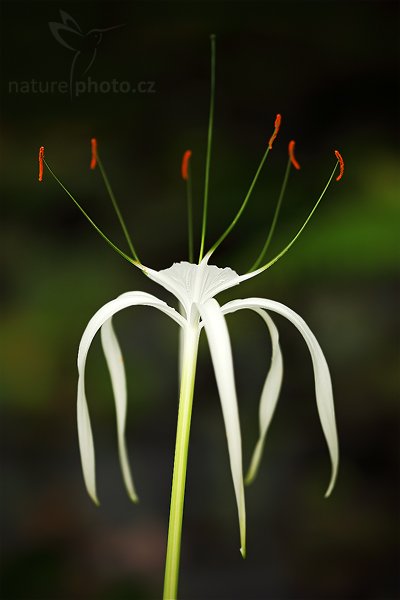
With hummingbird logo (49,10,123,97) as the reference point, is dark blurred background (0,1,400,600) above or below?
below

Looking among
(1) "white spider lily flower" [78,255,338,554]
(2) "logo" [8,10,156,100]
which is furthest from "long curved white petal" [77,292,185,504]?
(2) "logo" [8,10,156,100]

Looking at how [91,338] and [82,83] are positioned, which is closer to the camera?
[91,338]

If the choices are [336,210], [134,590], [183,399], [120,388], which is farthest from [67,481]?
[183,399]

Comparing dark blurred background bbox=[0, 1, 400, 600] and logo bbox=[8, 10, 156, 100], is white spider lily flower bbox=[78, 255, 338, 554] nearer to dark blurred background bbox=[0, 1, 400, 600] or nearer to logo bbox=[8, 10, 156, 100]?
dark blurred background bbox=[0, 1, 400, 600]

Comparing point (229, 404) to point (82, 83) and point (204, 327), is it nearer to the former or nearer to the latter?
point (204, 327)

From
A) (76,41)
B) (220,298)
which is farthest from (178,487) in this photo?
(76,41)

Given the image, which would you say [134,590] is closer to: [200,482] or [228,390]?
[200,482]

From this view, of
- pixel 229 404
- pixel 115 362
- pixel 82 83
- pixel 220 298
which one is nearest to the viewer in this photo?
pixel 229 404
